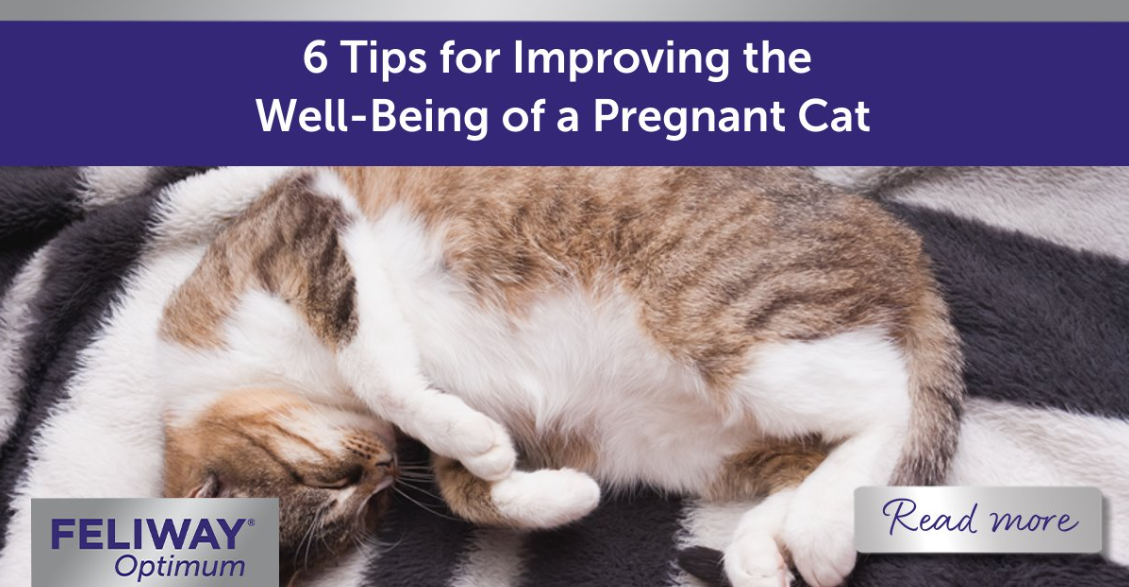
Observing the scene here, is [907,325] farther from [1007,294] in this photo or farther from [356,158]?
[356,158]

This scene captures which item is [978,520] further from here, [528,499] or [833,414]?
[528,499]

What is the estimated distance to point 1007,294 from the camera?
1154 millimetres

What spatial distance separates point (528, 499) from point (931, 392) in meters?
0.46

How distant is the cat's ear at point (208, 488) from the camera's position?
106 cm

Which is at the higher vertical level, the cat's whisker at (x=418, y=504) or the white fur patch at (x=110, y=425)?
the white fur patch at (x=110, y=425)

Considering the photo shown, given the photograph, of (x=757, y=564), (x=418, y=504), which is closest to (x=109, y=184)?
(x=418, y=504)

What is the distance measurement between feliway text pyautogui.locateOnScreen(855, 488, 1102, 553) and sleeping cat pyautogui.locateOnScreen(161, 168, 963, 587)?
1.1 inches

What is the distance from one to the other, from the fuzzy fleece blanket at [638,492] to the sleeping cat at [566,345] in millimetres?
43

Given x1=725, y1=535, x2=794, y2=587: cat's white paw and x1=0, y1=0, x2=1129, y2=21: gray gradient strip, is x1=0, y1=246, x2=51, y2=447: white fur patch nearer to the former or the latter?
x1=0, y1=0, x2=1129, y2=21: gray gradient strip

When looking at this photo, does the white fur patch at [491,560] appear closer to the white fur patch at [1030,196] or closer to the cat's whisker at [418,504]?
the cat's whisker at [418,504]

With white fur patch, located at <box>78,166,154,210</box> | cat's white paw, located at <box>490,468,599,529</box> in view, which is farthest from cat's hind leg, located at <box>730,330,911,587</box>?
white fur patch, located at <box>78,166,154,210</box>

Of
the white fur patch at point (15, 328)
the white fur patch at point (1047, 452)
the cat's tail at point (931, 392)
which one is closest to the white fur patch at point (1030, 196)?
the cat's tail at point (931, 392)

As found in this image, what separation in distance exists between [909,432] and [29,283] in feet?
3.54

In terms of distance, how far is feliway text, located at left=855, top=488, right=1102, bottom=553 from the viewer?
39.8 inches
